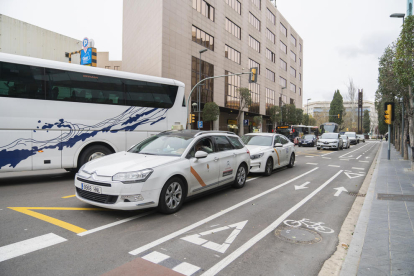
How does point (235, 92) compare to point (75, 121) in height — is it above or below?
above

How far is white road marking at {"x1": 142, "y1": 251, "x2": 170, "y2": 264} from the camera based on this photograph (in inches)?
133

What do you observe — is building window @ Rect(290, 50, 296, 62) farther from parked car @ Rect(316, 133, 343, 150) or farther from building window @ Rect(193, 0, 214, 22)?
parked car @ Rect(316, 133, 343, 150)

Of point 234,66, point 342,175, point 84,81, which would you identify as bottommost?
point 342,175

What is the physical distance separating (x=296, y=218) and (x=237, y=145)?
296cm

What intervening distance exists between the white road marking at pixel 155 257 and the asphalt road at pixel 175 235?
0.01 metres

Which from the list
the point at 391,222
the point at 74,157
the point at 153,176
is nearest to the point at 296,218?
the point at 391,222

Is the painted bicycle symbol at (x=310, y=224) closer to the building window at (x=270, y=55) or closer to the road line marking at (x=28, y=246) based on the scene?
the road line marking at (x=28, y=246)

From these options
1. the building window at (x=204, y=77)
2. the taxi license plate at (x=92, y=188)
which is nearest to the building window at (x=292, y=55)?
the building window at (x=204, y=77)

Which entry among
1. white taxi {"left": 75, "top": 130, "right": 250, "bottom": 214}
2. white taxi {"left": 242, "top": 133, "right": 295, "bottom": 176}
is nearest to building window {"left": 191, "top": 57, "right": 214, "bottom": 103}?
white taxi {"left": 242, "top": 133, "right": 295, "bottom": 176}

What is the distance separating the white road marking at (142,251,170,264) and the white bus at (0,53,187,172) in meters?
6.06

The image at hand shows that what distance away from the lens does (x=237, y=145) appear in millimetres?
7797

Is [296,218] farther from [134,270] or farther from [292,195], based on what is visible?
[134,270]

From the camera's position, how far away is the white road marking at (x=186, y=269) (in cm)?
312

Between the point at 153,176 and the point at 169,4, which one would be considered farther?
the point at 169,4
